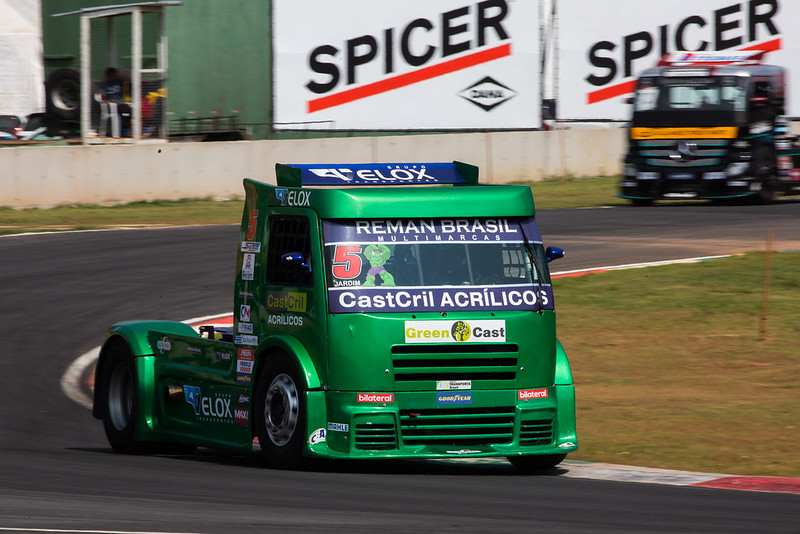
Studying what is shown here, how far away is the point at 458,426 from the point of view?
919cm

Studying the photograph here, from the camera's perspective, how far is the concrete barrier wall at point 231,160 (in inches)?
1069

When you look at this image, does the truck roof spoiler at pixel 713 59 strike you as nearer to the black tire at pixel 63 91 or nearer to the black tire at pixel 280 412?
the black tire at pixel 63 91

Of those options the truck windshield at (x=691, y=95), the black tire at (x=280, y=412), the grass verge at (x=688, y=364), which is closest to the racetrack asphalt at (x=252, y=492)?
the black tire at (x=280, y=412)

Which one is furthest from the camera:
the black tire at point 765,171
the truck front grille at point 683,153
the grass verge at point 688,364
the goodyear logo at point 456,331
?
the black tire at point 765,171

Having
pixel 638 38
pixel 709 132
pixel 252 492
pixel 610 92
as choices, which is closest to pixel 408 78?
pixel 610 92

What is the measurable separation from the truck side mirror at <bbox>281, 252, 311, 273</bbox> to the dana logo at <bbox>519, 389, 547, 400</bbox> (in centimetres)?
165

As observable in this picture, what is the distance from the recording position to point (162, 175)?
94.7 ft

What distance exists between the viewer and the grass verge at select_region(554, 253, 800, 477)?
10734 millimetres

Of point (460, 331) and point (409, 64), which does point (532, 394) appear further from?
point (409, 64)

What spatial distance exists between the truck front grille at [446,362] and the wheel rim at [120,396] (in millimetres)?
2652

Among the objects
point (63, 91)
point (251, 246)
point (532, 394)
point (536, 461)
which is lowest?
point (536, 461)

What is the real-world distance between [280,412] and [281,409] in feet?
0.08

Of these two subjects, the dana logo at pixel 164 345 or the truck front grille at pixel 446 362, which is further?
the dana logo at pixel 164 345

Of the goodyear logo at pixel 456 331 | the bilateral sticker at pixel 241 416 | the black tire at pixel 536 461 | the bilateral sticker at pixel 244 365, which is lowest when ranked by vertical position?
the black tire at pixel 536 461
